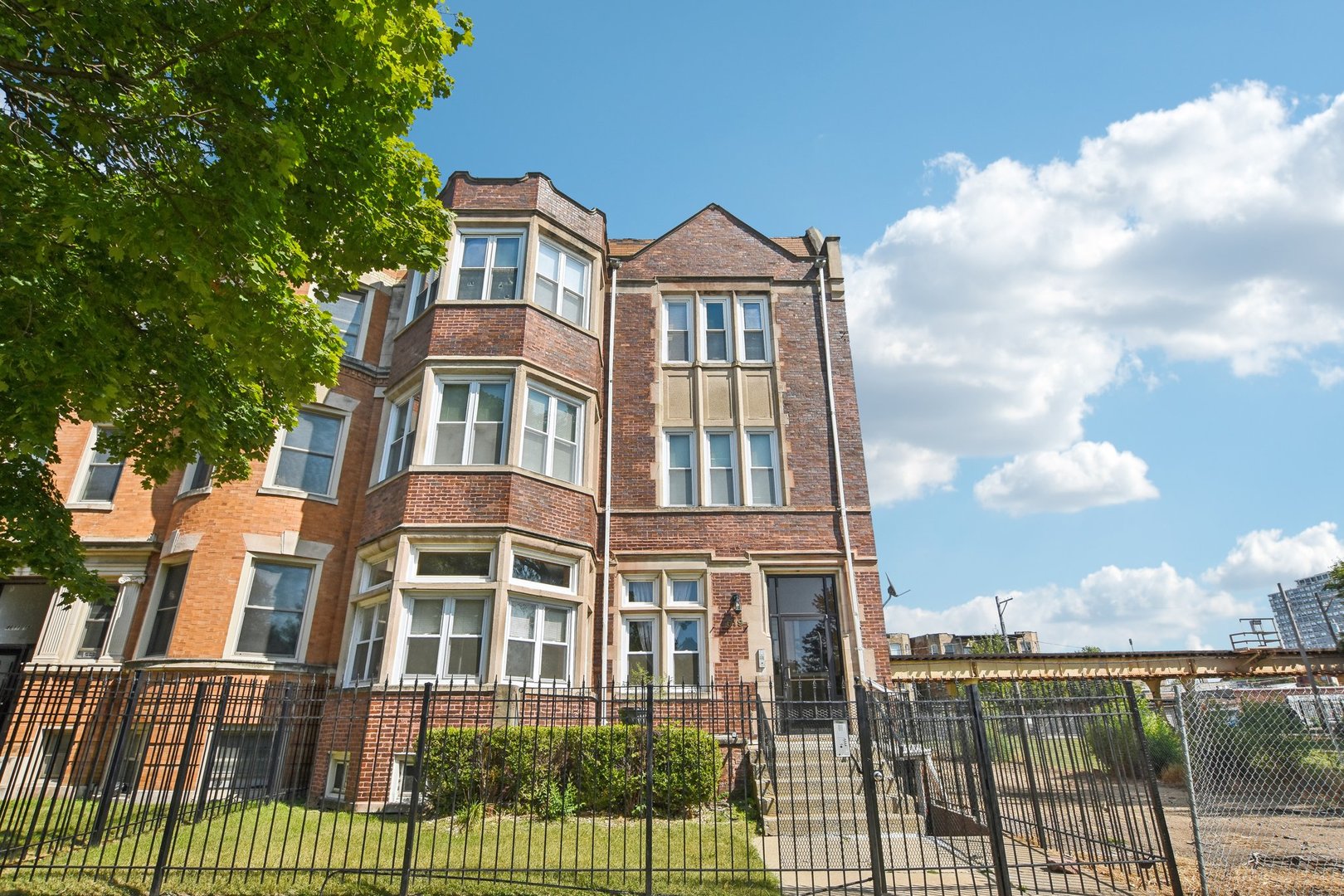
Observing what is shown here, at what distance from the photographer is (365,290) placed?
53.2 ft

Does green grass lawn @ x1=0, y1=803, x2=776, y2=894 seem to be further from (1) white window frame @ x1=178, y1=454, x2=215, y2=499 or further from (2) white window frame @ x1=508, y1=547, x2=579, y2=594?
(1) white window frame @ x1=178, y1=454, x2=215, y2=499

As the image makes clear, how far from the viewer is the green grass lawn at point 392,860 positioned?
6980mm

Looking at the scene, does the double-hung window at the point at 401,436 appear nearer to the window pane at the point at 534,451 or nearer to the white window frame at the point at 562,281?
the window pane at the point at 534,451

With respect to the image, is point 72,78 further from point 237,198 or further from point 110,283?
point 237,198

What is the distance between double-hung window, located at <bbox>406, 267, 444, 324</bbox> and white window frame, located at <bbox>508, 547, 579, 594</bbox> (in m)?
5.85

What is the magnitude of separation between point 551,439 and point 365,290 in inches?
244

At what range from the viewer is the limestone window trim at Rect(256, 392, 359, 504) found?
13.8m

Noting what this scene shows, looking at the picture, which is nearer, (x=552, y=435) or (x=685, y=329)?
(x=552, y=435)

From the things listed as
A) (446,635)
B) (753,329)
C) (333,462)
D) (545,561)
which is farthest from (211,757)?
(753,329)

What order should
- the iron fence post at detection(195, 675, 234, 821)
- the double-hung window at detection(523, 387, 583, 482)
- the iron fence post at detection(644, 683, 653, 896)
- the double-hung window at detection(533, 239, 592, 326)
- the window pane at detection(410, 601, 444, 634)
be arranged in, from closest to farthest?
the iron fence post at detection(644, 683, 653, 896)
the iron fence post at detection(195, 675, 234, 821)
the window pane at detection(410, 601, 444, 634)
the double-hung window at detection(523, 387, 583, 482)
the double-hung window at detection(533, 239, 592, 326)

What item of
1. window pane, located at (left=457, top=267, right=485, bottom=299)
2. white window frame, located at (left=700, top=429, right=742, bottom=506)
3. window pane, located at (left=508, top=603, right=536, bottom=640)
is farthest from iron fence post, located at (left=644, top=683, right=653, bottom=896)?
window pane, located at (left=457, top=267, right=485, bottom=299)

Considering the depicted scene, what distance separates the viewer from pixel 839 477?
50.3 ft

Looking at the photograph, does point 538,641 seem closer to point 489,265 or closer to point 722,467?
point 722,467

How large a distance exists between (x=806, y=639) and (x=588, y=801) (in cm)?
605
